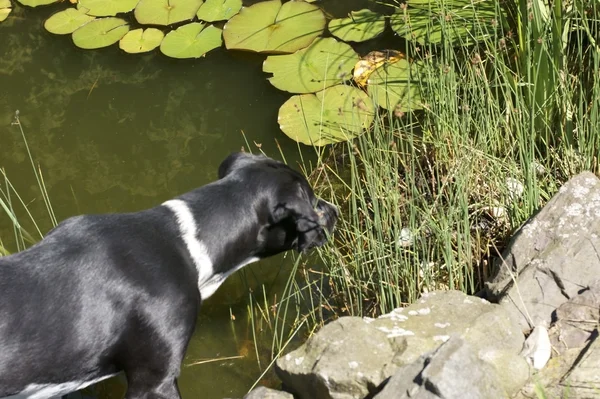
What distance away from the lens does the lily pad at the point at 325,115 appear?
504cm

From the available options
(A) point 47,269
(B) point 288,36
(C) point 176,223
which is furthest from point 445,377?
(B) point 288,36

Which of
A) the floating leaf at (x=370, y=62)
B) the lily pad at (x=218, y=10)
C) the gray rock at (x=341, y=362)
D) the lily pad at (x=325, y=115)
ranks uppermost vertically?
the lily pad at (x=218, y=10)

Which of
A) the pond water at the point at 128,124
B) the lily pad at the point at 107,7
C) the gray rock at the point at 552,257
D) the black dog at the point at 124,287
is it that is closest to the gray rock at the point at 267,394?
the black dog at the point at 124,287

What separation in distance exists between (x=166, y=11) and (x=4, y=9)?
1.56 meters

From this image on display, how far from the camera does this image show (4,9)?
22.8 ft

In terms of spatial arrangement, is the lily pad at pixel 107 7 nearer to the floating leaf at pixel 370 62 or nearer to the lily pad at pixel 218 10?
the lily pad at pixel 218 10

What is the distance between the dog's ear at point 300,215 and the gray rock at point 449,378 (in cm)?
90

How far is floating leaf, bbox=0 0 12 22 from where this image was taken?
6880mm

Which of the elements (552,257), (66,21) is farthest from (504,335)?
(66,21)

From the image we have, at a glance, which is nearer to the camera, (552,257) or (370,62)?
(552,257)

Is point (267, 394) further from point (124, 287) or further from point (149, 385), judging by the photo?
point (124, 287)

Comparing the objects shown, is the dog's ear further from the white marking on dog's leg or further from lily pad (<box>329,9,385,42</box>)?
lily pad (<box>329,9,385,42</box>)

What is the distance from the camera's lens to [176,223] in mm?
3314

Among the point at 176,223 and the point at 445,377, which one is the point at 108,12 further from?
the point at 445,377
